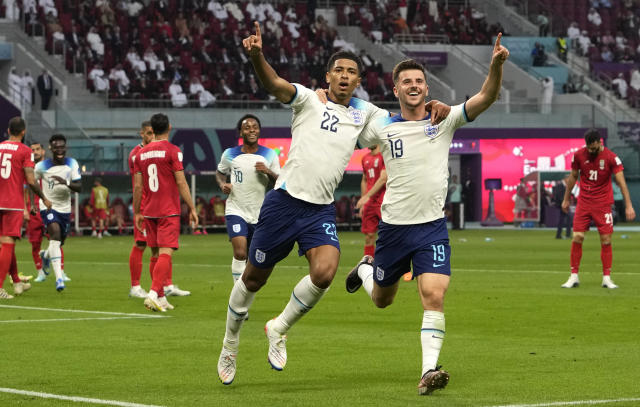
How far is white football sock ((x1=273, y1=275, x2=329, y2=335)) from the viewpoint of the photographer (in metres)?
9.47

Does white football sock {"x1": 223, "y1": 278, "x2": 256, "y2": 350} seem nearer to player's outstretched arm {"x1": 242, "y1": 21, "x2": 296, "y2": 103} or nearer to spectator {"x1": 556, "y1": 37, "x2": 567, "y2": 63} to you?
player's outstretched arm {"x1": 242, "y1": 21, "x2": 296, "y2": 103}

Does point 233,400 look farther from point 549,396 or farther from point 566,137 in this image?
point 566,137

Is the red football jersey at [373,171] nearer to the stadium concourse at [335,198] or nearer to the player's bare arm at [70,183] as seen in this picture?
the stadium concourse at [335,198]

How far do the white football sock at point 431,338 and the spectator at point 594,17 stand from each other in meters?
58.6

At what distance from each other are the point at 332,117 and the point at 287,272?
45.1 ft

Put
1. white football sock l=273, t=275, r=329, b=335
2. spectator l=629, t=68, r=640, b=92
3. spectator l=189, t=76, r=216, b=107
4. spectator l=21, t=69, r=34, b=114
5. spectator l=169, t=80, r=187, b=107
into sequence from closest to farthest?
white football sock l=273, t=275, r=329, b=335 < spectator l=21, t=69, r=34, b=114 < spectator l=169, t=80, r=187, b=107 < spectator l=189, t=76, r=216, b=107 < spectator l=629, t=68, r=640, b=92

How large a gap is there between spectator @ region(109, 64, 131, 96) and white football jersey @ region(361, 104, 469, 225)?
39.5 metres

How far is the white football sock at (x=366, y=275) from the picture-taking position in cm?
1041

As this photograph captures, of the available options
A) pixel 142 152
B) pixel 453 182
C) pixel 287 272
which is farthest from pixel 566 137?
pixel 142 152

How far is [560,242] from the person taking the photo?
36031mm

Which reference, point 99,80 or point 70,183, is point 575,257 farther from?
point 99,80

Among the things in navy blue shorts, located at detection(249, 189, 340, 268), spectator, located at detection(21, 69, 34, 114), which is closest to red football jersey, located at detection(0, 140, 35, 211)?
navy blue shorts, located at detection(249, 189, 340, 268)

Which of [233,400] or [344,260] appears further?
[344,260]

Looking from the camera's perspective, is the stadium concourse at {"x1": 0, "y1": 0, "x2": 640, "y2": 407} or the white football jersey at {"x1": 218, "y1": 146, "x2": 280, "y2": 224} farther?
the white football jersey at {"x1": 218, "y1": 146, "x2": 280, "y2": 224}
